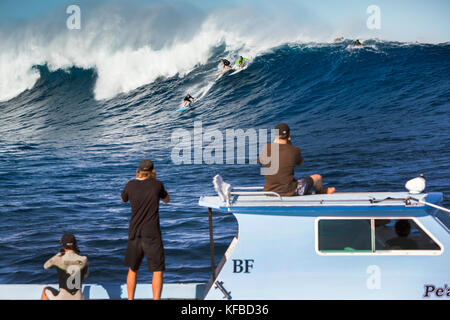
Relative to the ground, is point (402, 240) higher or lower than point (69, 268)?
higher

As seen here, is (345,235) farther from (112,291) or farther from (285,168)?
(112,291)

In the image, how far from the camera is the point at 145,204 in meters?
5.46

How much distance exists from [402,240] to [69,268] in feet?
11.7

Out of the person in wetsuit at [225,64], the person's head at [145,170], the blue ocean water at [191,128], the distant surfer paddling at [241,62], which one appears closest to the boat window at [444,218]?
the person's head at [145,170]

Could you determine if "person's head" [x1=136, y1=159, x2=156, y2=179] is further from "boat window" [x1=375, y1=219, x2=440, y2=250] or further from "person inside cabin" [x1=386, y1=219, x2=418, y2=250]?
"person inside cabin" [x1=386, y1=219, x2=418, y2=250]

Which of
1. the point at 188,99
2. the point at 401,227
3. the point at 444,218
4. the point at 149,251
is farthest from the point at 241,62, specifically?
the point at 149,251

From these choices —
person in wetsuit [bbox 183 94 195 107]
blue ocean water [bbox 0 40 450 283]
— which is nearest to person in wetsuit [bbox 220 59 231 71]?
blue ocean water [bbox 0 40 450 283]

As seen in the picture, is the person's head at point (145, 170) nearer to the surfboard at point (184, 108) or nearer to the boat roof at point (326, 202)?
the boat roof at point (326, 202)

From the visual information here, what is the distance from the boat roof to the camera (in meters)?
5.29

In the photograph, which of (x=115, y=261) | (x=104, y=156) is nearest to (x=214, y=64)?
(x=104, y=156)

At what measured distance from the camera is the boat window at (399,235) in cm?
544

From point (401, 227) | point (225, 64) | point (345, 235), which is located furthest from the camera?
point (225, 64)

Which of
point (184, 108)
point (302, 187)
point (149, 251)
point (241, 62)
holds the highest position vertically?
point (241, 62)

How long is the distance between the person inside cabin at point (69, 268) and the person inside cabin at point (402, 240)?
131 inches
